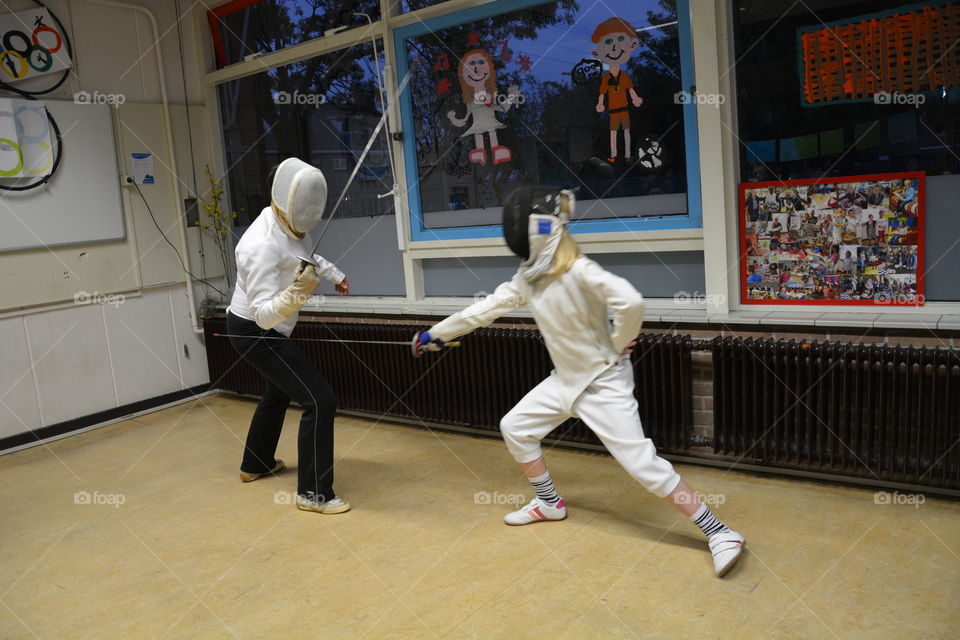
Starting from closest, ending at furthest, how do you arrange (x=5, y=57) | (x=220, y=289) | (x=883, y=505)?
1. (x=883, y=505)
2. (x=5, y=57)
3. (x=220, y=289)

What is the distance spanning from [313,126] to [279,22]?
0.70 metres

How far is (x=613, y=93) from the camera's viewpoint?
3.51m

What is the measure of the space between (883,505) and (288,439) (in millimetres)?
2869

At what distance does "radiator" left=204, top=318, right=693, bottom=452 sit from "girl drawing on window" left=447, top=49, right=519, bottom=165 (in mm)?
943

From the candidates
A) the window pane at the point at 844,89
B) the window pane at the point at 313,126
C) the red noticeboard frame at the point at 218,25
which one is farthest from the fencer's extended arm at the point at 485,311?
the red noticeboard frame at the point at 218,25

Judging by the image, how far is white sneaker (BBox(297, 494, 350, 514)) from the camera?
3123mm

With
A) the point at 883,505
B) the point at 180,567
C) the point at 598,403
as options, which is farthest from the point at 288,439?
the point at 883,505

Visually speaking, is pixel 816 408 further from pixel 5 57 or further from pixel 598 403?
pixel 5 57

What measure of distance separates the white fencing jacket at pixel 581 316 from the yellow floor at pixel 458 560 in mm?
607

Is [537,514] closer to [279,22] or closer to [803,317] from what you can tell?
[803,317]

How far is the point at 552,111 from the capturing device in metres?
Result: 3.72

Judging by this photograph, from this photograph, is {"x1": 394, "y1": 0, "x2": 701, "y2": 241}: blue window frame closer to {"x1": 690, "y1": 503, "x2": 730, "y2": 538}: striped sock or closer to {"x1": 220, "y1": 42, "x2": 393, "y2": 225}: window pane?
{"x1": 220, "y1": 42, "x2": 393, "y2": 225}: window pane

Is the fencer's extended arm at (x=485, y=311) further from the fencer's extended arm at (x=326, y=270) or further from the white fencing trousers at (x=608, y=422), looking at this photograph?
the fencer's extended arm at (x=326, y=270)

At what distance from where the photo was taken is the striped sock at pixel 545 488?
286cm
